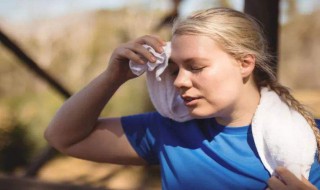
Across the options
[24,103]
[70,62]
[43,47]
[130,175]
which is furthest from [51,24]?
[130,175]

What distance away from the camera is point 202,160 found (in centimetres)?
131

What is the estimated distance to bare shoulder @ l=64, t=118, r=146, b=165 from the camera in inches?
58.1

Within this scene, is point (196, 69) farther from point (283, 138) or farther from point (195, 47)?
point (283, 138)

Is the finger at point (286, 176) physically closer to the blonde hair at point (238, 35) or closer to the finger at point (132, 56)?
the blonde hair at point (238, 35)

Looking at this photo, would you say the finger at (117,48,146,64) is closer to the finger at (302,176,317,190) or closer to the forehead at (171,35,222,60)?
the forehead at (171,35,222,60)

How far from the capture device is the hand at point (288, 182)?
3.83 feet

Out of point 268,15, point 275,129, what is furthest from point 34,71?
point 275,129

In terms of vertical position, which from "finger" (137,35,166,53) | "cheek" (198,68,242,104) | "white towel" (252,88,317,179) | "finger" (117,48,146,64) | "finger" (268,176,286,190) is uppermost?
"finger" (137,35,166,53)

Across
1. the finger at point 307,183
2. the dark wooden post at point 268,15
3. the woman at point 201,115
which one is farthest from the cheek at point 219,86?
the dark wooden post at point 268,15

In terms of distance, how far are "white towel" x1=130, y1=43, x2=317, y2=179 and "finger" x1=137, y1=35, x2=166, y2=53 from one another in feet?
0.03

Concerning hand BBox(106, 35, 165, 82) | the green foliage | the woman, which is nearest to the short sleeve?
the woman

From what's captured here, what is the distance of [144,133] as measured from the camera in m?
1.46

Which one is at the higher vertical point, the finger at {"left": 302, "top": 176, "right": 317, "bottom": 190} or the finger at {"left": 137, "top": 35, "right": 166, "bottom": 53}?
the finger at {"left": 137, "top": 35, "right": 166, "bottom": 53}

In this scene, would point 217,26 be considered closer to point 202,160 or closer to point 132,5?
point 202,160
